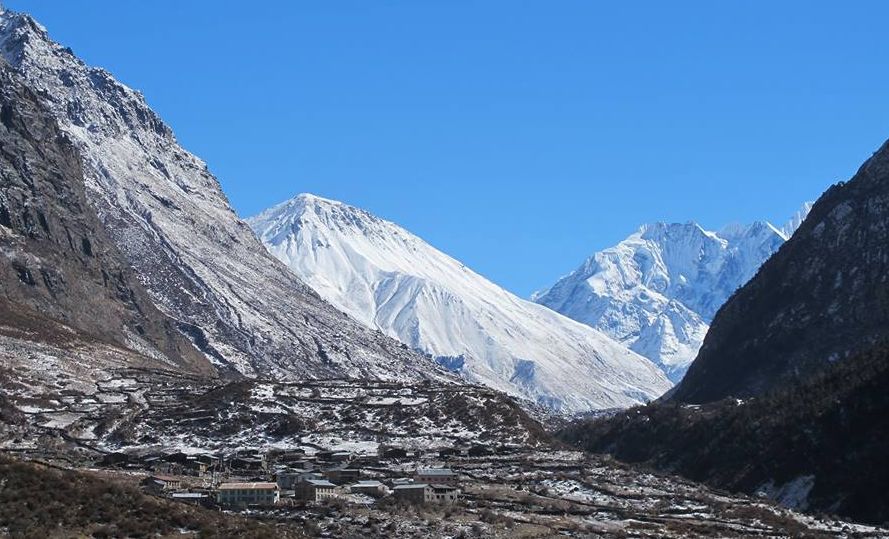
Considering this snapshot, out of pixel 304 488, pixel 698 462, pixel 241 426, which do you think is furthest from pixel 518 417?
pixel 304 488

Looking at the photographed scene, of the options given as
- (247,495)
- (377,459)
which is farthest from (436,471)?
(247,495)

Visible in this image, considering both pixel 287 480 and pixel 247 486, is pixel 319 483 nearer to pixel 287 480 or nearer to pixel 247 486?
pixel 287 480

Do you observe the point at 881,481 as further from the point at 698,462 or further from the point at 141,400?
the point at 141,400

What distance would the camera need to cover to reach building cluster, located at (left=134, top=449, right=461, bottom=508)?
4724 inches

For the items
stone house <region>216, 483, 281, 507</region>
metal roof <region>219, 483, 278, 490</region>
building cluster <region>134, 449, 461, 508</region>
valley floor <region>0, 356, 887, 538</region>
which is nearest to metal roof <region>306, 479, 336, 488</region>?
building cluster <region>134, 449, 461, 508</region>

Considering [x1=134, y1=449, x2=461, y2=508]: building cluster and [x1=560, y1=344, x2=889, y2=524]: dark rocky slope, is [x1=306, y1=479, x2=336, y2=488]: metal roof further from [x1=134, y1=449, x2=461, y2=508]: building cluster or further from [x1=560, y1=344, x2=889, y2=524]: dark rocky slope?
[x1=560, y1=344, x2=889, y2=524]: dark rocky slope

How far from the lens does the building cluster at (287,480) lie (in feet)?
394

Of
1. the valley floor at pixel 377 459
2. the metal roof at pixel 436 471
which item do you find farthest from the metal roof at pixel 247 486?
the metal roof at pixel 436 471

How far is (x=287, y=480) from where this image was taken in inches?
5236

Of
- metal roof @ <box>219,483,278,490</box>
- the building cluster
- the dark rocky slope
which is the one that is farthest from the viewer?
the dark rocky slope

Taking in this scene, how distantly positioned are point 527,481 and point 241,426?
46296 millimetres

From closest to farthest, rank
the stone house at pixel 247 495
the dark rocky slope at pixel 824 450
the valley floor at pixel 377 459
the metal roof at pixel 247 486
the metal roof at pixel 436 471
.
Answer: the valley floor at pixel 377 459
the stone house at pixel 247 495
the metal roof at pixel 247 486
the metal roof at pixel 436 471
the dark rocky slope at pixel 824 450

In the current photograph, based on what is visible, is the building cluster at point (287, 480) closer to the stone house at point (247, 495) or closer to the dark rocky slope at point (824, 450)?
the stone house at point (247, 495)

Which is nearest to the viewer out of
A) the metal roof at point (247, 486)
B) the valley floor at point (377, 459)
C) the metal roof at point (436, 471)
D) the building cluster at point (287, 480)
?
the valley floor at point (377, 459)
